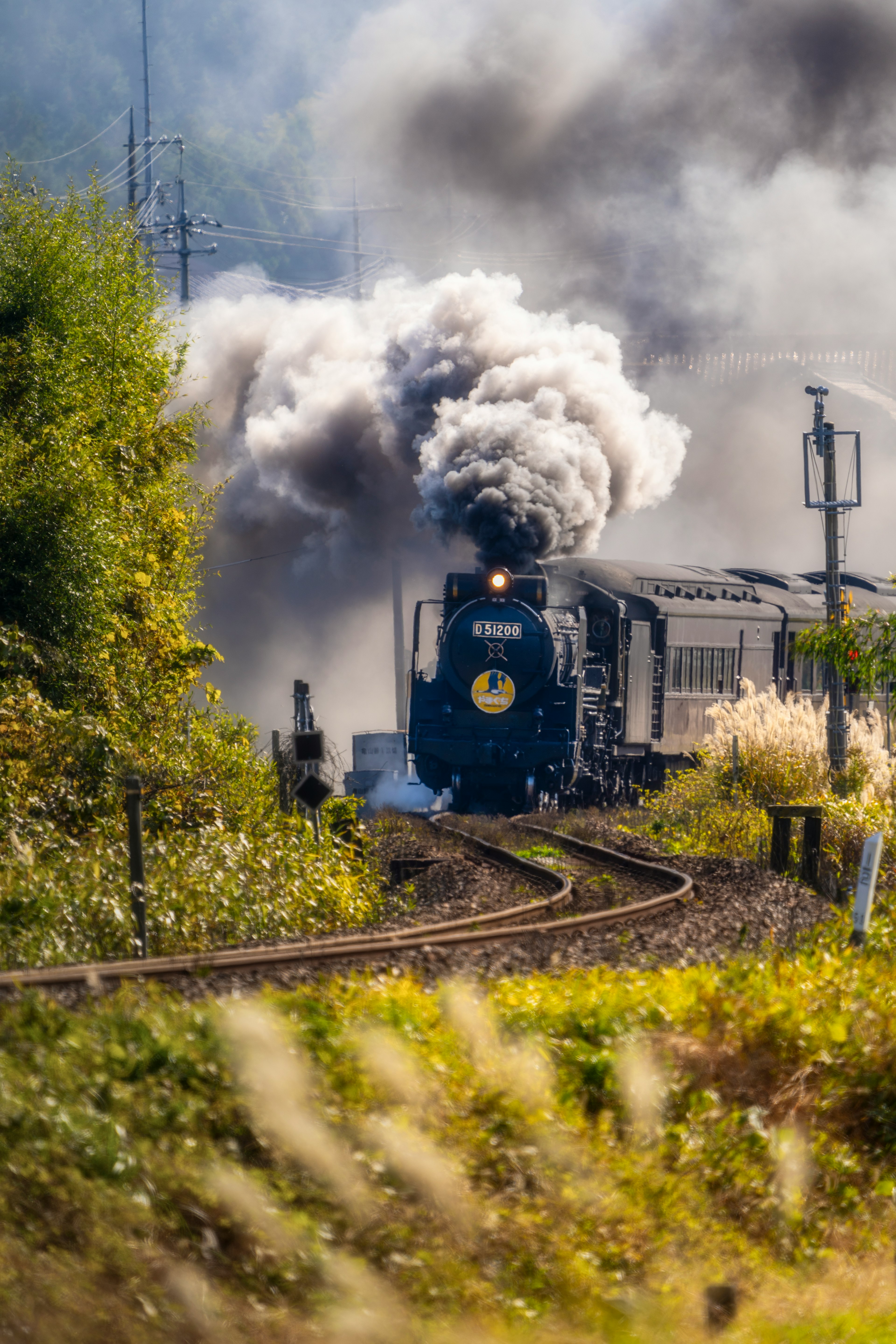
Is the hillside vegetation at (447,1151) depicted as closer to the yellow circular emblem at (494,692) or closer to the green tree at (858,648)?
the green tree at (858,648)

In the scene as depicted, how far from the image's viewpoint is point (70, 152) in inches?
3775

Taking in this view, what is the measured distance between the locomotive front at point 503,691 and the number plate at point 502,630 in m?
0.01

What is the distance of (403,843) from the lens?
42.6 ft

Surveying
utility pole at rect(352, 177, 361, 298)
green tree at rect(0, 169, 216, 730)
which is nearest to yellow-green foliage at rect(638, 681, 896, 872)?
green tree at rect(0, 169, 216, 730)

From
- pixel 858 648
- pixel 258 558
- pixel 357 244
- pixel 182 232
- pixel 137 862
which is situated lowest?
pixel 137 862

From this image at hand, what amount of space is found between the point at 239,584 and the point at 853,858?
2949 centimetres

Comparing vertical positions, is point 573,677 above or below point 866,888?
above

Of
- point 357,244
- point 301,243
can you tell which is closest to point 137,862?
point 357,244

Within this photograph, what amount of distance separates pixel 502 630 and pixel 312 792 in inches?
206

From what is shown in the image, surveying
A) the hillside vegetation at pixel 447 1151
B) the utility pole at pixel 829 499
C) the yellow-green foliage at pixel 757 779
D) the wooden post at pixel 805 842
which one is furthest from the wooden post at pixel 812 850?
the utility pole at pixel 829 499

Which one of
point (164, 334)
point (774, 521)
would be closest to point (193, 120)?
point (774, 521)

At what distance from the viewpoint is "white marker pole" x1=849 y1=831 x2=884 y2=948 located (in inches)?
263

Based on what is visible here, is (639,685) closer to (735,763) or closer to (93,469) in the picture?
(735,763)

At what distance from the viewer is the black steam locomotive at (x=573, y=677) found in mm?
15648
